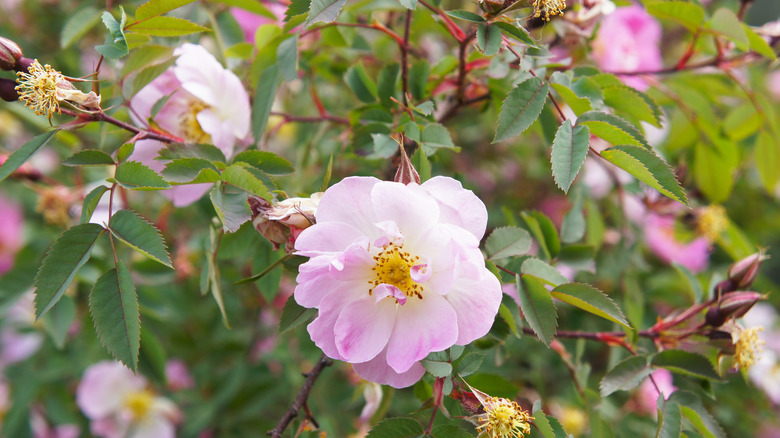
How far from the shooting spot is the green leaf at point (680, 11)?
77 centimetres

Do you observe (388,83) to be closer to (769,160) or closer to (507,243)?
(507,243)

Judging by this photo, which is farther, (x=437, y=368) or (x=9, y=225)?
(x=9, y=225)

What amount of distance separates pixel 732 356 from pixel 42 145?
0.77 meters

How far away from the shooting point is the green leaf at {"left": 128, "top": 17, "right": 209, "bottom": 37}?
593 millimetres

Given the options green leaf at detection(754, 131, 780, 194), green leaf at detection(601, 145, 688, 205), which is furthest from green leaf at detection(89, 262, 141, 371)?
green leaf at detection(754, 131, 780, 194)

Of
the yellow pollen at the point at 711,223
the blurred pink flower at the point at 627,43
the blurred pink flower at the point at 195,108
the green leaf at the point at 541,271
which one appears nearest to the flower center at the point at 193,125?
the blurred pink flower at the point at 195,108

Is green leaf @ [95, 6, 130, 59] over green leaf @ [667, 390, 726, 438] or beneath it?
over

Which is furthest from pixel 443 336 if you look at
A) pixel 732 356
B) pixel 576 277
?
pixel 576 277

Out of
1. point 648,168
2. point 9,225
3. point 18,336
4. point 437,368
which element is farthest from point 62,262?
point 9,225

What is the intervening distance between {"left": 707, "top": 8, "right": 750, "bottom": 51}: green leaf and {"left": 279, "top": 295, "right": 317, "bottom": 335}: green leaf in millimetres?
653

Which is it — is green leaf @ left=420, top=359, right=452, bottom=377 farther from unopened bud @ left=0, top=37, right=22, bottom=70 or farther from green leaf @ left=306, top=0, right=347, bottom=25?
unopened bud @ left=0, top=37, right=22, bottom=70

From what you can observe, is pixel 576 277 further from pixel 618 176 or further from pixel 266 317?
pixel 266 317

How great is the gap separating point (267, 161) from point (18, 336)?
1.28 metres

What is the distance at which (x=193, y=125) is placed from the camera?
2.42 feet
